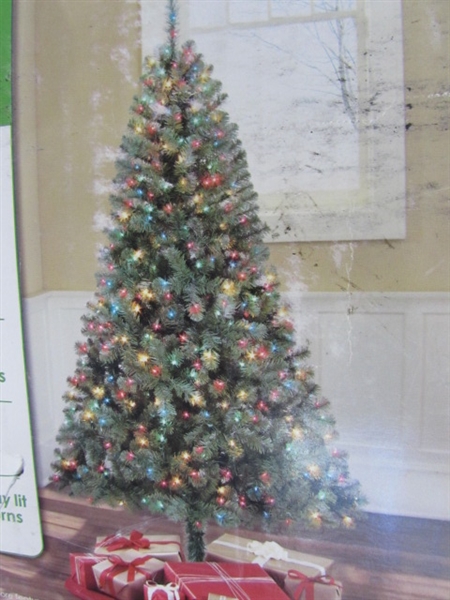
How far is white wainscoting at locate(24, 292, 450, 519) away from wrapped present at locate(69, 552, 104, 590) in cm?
75

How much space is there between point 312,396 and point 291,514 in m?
0.30

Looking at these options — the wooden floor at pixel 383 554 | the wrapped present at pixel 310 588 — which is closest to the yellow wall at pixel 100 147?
the wooden floor at pixel 383 554

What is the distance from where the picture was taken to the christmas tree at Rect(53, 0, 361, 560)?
1.38m

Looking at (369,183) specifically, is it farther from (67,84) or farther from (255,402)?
(67,84)

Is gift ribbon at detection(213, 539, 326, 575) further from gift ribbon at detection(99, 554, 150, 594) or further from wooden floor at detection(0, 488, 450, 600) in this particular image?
gift ribbon at detection(99, 554, 150, 594)

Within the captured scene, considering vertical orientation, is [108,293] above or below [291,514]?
above

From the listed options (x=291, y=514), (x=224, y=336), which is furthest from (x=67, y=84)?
(x=291, y=514)

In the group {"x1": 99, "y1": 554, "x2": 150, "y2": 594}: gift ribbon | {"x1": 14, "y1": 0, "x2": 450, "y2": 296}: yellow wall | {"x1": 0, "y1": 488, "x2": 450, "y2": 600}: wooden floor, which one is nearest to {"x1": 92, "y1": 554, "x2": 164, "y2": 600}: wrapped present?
{"x1": 99, "y1": 554, "x2": 150, "y2": 594}: gift ribbon

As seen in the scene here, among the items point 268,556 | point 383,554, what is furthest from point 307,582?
point 383,554

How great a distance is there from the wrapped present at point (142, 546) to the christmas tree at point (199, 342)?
164 mm

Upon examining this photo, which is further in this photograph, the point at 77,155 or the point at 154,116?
the point at 77,155

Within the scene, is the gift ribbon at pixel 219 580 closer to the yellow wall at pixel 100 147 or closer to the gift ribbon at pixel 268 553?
the gift ribbon at pixel 268 553

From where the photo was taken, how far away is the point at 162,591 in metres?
1.42

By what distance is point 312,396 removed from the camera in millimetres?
1456
